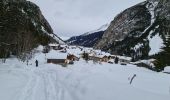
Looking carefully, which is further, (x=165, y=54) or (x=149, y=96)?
(x=165, y=54)

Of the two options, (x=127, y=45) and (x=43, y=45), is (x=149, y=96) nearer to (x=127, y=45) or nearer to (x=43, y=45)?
(x=43, y=45)

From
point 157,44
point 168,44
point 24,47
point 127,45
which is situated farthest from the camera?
point 127,45

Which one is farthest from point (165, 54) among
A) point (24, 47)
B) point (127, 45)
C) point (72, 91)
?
point (127, 45)

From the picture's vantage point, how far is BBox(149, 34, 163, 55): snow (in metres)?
169

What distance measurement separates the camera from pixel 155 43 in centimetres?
18025

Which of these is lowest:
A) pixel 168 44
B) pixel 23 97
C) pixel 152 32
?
pixel 23 97

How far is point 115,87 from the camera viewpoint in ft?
50.8

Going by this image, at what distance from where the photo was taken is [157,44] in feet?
584

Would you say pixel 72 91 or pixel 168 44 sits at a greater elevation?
pixel 168 44

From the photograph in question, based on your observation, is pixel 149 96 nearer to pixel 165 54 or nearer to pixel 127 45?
pixel 165 54

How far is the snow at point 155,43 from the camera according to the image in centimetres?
16900

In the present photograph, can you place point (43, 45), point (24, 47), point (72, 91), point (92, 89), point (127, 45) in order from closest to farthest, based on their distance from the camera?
point (92, 89) → point (72, 91) → point (24, 47) → point (43, 45) → point (127, 45)

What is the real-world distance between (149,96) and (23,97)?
643cm

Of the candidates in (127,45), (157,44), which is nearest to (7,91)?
(157,44)
